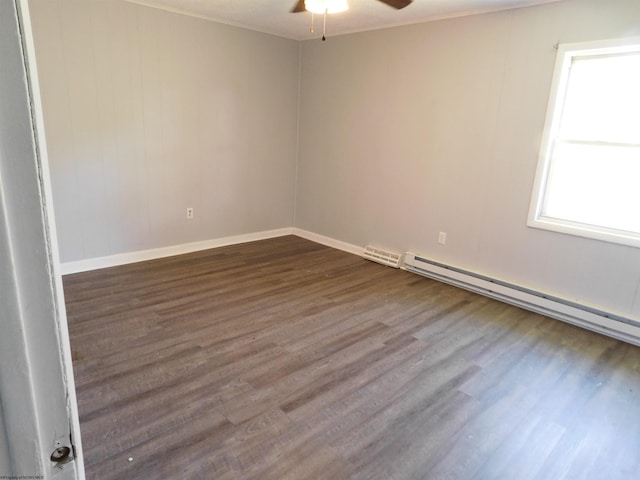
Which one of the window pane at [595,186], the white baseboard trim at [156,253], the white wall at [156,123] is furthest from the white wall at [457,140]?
the white baseboard trim at [156,253]

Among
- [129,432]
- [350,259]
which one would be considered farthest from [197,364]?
[350,259]

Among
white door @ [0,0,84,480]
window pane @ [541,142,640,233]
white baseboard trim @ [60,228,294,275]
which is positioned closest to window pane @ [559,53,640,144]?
window pane @ [541,142,640,233]

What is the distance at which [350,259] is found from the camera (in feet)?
15.1

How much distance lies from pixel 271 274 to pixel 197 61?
234cm

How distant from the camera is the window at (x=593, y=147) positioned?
2926 mm

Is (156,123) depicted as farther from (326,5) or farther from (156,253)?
(326,5)

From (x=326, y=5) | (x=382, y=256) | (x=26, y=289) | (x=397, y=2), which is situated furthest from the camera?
(x=382, y=256)

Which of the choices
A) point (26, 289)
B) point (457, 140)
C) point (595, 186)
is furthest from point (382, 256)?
point (26, 289)

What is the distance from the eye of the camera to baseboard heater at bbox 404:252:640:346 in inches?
117

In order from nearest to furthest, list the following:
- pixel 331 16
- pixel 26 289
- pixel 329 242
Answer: pixel 26 289 < pixel 331 16 < pixel 329 242

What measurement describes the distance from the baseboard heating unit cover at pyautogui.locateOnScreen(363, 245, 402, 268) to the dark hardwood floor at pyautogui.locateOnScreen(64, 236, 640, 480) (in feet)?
2.14

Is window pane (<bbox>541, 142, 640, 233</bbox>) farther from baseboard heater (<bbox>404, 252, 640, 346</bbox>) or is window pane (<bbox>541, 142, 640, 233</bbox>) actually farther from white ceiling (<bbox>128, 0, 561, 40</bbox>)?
white ceiling (<bbox>128, 0, 561, 40</bbox>)

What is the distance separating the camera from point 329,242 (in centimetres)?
511

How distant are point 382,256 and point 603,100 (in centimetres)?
238
